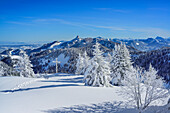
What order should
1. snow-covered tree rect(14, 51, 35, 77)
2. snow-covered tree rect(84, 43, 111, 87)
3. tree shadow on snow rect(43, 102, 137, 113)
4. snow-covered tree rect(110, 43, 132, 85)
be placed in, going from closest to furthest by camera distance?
tree shadow on snow rect(43, 102, 137, 113), snow-covered tree rect(84, 43, 111, 87), snow-covered tree rect(110, 43, 132, 85), snow-covered tree rect(14, 51, 35, 77)

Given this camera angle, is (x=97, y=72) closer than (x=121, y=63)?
Yes

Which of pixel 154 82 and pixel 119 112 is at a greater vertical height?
pixel 154 82

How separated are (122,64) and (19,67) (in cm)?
2958

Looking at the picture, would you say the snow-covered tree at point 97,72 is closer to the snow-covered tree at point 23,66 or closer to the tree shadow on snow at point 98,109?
the tree shadow on snow at point 98,109

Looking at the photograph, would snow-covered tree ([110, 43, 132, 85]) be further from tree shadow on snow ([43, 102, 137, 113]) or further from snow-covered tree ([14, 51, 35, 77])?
snow-covered tree ([14, 51, 35, 77])

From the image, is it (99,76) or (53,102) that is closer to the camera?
(53,102)

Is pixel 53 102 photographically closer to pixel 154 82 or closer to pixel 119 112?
pixel 119 112

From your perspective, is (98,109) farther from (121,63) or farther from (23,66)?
(23,66)

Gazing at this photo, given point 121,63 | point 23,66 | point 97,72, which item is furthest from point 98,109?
point 23,66

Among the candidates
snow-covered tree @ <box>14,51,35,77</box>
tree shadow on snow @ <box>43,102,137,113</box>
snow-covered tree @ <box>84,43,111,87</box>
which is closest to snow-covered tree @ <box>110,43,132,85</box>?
snow-covered tree @ <box>84,43,111,87</box>

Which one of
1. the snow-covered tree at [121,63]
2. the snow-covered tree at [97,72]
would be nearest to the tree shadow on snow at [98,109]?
the snow-covered tree at [97,72]

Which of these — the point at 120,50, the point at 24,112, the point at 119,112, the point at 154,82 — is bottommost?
the point at 119,112

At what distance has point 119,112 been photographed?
1147 cm

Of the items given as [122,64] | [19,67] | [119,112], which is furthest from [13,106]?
[19,67]
